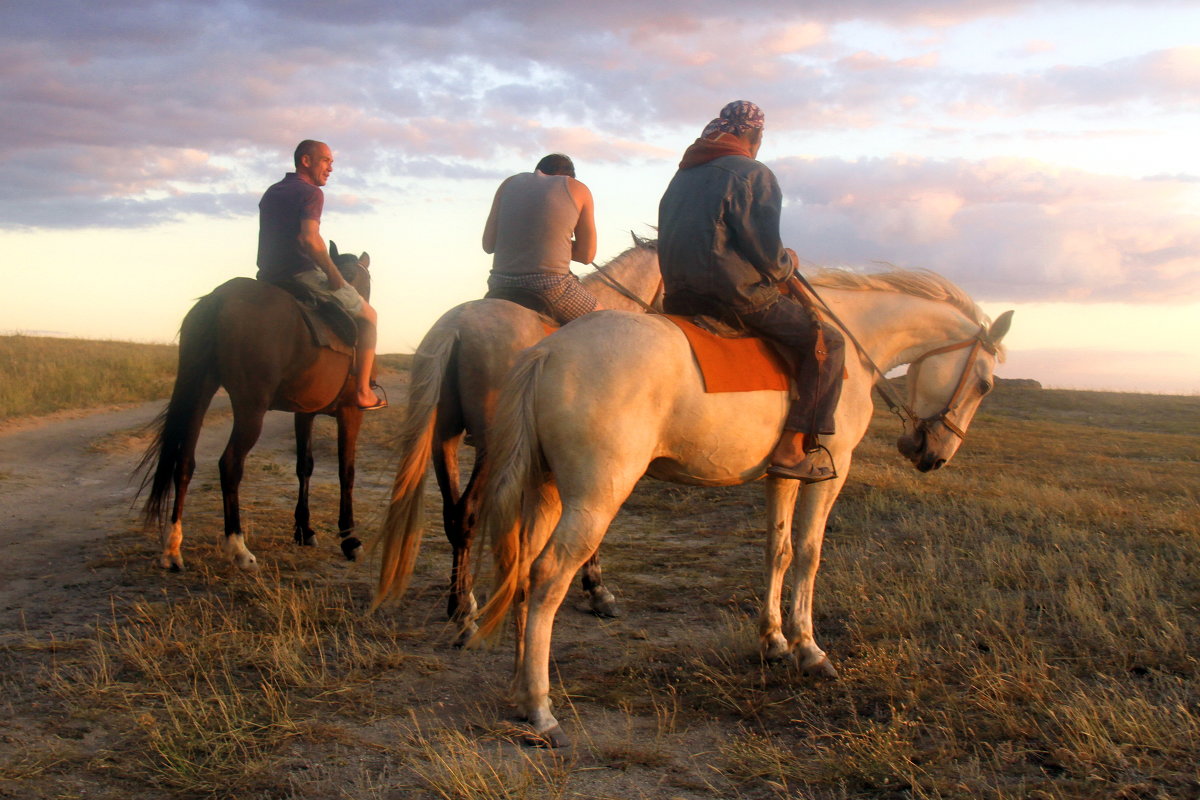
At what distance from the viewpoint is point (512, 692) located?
433 cm

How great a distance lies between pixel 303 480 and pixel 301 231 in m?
2.33

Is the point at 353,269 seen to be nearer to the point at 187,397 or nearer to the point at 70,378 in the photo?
the point at 187,397

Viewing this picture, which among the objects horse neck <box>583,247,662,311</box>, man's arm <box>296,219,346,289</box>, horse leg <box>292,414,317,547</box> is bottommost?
horse leg <box>292,414,317,547</box>

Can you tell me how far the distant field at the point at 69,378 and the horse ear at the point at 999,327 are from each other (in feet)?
49.3

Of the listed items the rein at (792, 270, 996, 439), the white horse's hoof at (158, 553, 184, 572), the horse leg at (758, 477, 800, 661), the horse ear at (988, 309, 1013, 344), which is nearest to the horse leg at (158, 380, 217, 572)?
the white horse's hoof at (158, 553, 184, 572)

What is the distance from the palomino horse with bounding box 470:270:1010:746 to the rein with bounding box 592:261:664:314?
149cm

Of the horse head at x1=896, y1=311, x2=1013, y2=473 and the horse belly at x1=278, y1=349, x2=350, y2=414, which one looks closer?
the horse head at x1=896, y1=311, x2=1013, y2=473

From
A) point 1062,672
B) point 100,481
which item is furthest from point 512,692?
point 100,481

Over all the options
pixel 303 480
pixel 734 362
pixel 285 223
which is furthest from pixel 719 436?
pixel 303 480

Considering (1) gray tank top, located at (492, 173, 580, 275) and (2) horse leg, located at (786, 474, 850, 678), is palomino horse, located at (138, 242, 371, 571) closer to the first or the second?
(1) gray tank top, located at (492, 173, 580, 275)

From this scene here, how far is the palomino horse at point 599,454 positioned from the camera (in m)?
4.14

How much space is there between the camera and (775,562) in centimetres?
539

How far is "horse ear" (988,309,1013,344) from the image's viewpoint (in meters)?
5.71

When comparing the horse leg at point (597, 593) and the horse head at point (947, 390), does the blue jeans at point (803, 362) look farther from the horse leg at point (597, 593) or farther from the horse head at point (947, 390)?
the horse leg at point (597, 593)
